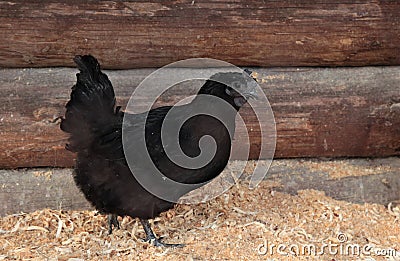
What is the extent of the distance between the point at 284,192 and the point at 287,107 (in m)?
0.66

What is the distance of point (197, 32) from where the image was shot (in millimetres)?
4410

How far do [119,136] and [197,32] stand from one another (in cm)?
101

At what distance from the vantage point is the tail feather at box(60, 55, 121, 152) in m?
3.89

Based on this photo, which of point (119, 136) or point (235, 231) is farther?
point (235, 231)

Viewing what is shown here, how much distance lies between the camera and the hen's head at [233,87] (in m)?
3.90

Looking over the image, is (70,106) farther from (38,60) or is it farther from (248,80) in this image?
(248,80)

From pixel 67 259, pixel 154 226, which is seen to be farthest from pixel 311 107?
pixel 67 259

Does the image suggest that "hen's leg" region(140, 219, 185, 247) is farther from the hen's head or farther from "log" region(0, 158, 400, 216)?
the hen's head

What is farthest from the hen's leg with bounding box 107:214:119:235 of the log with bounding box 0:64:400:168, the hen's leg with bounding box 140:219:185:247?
the log with bounding box 0:64:400:168

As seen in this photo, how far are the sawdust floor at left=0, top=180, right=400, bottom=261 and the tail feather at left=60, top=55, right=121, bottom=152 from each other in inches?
27.7

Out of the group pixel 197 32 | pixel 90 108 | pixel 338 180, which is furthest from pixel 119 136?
pixel 338 180

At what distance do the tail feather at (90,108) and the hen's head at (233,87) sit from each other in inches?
24.7

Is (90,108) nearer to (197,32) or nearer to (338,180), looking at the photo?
(197,32)

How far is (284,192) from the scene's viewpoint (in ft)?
15.5
